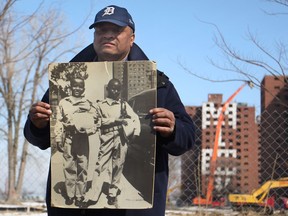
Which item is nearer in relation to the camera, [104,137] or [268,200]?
[104,137]

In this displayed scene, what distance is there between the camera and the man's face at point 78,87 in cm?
188

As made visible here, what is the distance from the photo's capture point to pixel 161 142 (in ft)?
6.22

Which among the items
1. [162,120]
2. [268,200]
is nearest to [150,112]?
[162,120]

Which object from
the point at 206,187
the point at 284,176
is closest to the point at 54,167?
the point at 284,176

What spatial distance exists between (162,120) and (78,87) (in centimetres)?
36

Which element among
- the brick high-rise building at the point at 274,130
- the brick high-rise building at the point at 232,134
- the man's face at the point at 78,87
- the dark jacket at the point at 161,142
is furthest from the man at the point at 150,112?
the brick high-rise building at the point at 274,130

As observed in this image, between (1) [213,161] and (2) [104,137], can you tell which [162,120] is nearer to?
(2) [104,137]

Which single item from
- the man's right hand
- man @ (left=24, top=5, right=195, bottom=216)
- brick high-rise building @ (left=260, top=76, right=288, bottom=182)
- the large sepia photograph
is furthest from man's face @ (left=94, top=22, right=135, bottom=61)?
brick high-rise building @ (left=260, top=76, right=288, bottom=182)

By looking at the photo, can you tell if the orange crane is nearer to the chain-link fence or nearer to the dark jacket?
the chain-link fence

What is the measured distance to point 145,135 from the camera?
1.82m

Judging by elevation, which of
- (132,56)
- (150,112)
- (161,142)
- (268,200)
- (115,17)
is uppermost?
(115,17)

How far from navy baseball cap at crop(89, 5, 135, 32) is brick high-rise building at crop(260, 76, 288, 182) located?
332cm

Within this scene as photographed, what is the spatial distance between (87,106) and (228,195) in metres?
5.19

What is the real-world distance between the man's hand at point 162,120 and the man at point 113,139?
7 centimetres
